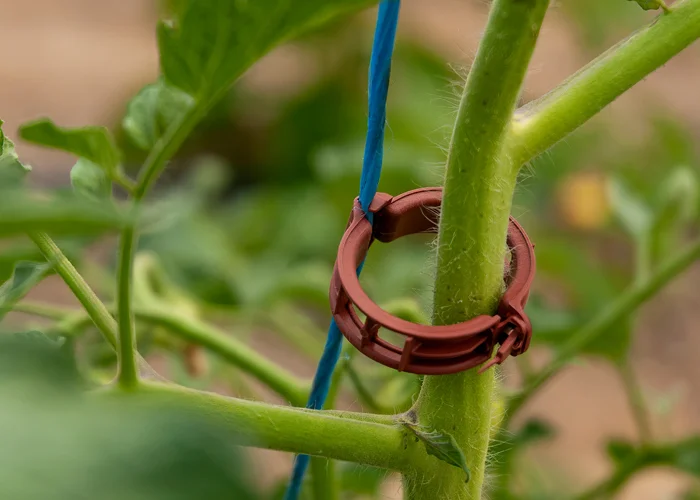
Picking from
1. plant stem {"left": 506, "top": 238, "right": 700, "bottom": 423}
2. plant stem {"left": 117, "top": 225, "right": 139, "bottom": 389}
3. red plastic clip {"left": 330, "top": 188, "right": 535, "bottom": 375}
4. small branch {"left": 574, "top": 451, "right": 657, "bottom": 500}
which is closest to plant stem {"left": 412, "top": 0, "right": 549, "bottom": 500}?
red plastic clip {"left": 330, "top": 188, "right": 535, "bottom": 375}

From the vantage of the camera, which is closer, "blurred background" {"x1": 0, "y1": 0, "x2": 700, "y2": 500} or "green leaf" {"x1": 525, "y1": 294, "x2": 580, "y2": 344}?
"green leaf" {"x1": 525, "y1": 294, "x2": 580, "y2": 344}

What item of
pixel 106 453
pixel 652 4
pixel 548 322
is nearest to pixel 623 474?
pixel 548 322

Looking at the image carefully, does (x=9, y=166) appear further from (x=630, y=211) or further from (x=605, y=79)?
(x=630, y=211)

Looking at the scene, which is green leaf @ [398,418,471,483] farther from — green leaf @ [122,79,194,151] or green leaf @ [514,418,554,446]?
green leaf @ [514,418,554,446]

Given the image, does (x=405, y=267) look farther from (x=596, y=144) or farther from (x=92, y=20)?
(x=92, y=20)

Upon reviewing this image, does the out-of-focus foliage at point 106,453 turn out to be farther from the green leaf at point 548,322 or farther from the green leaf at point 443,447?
the green leaf at point 548,322

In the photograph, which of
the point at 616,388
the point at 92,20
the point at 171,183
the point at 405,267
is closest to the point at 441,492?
the point at 405,267
